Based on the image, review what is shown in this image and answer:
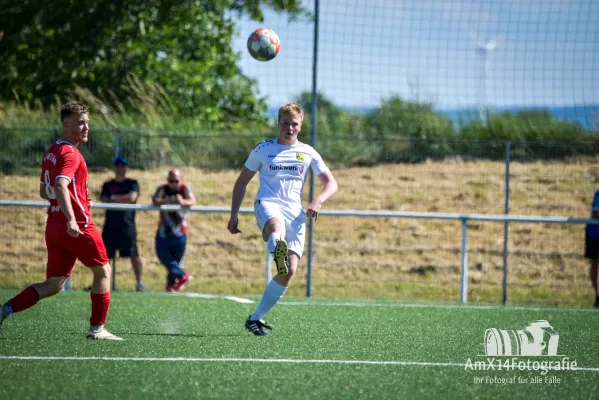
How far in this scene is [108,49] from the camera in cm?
2066

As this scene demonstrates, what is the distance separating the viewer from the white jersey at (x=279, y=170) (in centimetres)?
775

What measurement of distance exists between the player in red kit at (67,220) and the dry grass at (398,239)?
21.7ft

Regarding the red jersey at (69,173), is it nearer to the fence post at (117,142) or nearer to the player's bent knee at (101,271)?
the player's bent knee at (101,271)

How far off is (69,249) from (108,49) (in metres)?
14.5

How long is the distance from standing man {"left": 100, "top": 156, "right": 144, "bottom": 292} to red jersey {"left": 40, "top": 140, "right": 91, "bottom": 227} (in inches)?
232

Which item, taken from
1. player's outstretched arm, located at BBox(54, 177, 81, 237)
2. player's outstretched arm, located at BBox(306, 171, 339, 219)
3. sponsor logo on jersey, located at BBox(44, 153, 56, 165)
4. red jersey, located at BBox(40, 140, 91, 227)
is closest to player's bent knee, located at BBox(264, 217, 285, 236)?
player's outstretched arm, located at BBox(306, 171, 339, 219)

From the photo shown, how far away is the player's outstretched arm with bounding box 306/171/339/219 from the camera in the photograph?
7.43m

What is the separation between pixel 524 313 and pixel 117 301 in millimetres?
4932

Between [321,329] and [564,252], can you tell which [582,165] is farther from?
[321,329]

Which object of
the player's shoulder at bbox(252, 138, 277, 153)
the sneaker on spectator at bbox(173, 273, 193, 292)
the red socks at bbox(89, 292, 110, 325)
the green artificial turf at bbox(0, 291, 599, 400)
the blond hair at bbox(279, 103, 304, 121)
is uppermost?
the blond hair at bbox(279, 103, 304, 121)

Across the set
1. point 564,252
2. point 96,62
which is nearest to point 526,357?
point 564,252

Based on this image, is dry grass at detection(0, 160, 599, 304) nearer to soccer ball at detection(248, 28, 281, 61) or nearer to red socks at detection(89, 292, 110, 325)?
soccer ball at detection(248, 28, 281, 61)

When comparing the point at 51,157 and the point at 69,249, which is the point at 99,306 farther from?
the point at 51,157

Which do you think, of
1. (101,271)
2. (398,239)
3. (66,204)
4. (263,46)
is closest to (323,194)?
(101,271)
